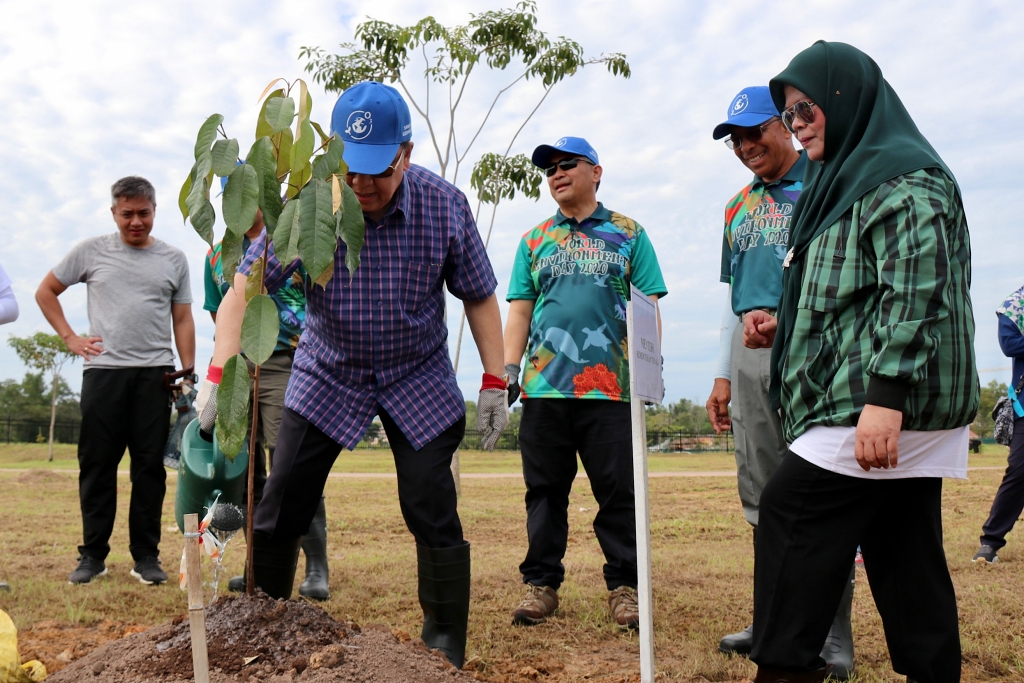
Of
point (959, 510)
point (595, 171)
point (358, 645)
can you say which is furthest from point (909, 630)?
point (959, 510)

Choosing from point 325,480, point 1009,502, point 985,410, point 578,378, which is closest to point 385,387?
point 325,480

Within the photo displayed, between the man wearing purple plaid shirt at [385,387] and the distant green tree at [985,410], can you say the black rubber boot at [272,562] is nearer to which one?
the man wearing purple plaid shirt at [385,387]

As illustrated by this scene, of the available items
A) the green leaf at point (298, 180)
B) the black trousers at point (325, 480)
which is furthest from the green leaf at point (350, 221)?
the black trousers at point (325, 480)

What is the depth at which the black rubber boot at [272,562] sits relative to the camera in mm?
2680

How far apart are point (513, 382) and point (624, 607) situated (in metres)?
1.06

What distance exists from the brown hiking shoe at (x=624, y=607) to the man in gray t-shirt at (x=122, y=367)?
241 centimetres

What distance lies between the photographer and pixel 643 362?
222 centimetres

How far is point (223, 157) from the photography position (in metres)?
2.07

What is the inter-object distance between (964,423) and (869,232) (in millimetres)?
503

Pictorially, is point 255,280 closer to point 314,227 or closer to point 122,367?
point 314,227

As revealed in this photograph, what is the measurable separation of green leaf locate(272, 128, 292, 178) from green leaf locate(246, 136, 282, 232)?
0.02 meters

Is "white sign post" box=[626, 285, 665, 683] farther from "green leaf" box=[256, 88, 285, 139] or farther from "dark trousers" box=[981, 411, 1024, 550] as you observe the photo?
"dark trousers" box=[981, 411, 1024, 550]

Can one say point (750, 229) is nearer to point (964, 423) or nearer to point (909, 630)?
point (964, 423)

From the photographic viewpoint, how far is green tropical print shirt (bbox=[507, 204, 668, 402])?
3666 millimetres
